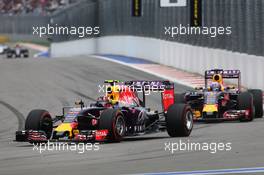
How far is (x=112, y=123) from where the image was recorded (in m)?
15.2

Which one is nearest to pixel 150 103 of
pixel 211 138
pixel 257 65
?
pixel 257 65

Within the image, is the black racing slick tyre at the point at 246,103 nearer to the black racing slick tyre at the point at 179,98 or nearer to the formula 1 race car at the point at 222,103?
the formula 1 race car at the point at 222,103

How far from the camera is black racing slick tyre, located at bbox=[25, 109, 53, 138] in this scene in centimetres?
1597

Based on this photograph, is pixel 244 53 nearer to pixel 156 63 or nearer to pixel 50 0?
pixel 156 63

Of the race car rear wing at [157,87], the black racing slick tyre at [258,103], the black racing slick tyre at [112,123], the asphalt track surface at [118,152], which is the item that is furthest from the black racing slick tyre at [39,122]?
the black racing slick tyre at [258,103]

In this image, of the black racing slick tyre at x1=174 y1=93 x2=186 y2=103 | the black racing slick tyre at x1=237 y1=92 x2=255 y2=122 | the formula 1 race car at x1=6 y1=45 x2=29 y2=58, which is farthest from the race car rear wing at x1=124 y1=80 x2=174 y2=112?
the formula 1 race car at x1=6 y1=45 x2=29 y2=58

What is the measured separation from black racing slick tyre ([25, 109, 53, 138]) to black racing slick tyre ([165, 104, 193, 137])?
88.9 inches

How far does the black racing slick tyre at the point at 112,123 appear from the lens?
15.3 metres

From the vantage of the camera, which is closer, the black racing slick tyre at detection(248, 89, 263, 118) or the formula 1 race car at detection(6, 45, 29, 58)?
the black racing slick tyre at detection(248, 89, 263, 118)

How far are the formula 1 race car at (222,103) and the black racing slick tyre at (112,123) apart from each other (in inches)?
Answer: 189

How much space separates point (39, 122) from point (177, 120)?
2.59 meters

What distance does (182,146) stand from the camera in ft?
47.9

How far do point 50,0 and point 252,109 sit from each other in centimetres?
10990

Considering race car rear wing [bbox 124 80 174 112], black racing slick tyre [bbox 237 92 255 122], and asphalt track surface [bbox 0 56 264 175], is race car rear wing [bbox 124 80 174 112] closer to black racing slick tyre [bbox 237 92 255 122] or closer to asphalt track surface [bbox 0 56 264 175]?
asphalt track surface [bbox 0 56 264 175]
